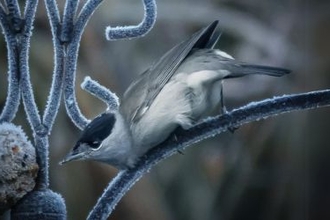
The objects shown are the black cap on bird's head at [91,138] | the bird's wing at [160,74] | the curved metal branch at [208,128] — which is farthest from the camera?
the bird's wing at [160,74]

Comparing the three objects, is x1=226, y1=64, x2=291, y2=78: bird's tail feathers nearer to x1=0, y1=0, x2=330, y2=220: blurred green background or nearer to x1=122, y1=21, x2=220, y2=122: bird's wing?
x1=122, y1=21, x2=220, y2=122: bird's wing

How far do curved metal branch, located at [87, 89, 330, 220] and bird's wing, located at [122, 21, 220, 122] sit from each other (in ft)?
0.34

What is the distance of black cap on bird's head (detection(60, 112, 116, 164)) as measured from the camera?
1.15 metres

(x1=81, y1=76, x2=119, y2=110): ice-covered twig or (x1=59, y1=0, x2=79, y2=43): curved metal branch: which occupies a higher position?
(x1=59, y1=0, x2=79, y2=43): curved metal branch

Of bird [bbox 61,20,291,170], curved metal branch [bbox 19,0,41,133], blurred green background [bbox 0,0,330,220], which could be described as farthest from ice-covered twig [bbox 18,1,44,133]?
blurred green background [bbox 0,0,330,220]

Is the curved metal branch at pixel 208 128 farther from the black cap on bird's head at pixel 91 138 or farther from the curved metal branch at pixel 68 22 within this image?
the curved metal branch at pixel 68 22

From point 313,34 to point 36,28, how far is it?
1.97ft

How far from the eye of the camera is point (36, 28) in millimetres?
→ 1440

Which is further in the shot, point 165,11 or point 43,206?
point 165,11

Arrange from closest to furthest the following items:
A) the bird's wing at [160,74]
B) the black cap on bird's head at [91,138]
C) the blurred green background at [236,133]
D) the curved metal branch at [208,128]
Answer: the curved metal branch at [208,128]
the black cap on bird's head at [91,138]
the bird's wing at [160,74]
the blurred green background at [236,133]

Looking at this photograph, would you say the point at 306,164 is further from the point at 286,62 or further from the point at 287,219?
the point at 286,62

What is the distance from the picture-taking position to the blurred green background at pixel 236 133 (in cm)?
146

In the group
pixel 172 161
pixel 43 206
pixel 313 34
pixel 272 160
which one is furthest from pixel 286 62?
pixel 43 206

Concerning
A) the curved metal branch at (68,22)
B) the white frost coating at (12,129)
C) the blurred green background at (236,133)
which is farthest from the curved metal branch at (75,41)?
the blurred green background at (236,133)
